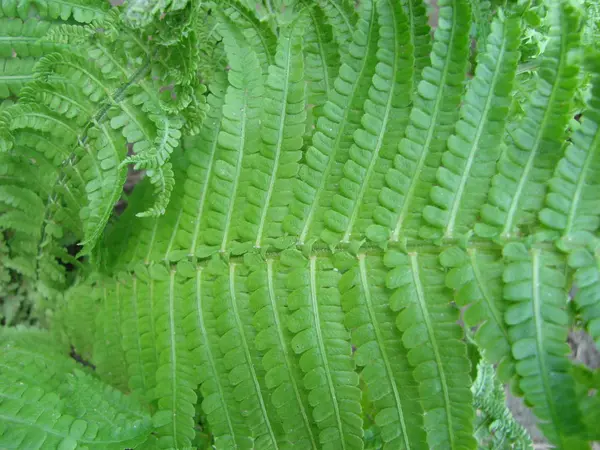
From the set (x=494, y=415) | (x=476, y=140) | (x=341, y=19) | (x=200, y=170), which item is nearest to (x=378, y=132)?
(x=476, y=140)

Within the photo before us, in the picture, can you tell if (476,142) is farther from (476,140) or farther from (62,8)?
(62,8)

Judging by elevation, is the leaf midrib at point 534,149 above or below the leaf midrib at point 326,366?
above

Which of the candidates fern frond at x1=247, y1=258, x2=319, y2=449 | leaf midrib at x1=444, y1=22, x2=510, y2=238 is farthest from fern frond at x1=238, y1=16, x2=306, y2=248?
leaf midrib at x1=444, y1=22, x2=510, y2=238

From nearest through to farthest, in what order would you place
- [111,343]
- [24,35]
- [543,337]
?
[543,337], [24,35], [111,343]

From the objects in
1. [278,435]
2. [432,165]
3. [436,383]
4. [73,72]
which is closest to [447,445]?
[436,383]

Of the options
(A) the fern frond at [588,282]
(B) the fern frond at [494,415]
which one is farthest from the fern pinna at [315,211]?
(B) the fern frond at [494,415]

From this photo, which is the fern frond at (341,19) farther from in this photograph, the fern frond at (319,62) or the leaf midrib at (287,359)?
the leaf midrib at (287,359)

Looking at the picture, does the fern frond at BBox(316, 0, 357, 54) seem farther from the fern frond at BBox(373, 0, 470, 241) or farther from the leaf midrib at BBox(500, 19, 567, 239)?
the leaf midrib at BBox(500, 19, 567, 239)

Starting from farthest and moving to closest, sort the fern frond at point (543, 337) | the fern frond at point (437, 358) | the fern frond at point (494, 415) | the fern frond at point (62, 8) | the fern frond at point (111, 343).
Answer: the fern frond at point (494, 415) → the fern frond at point (111, 343) → the fern frond at point (62, 8) → the fern frond at point (437, 358) → the fern frond at point (543, 337)
